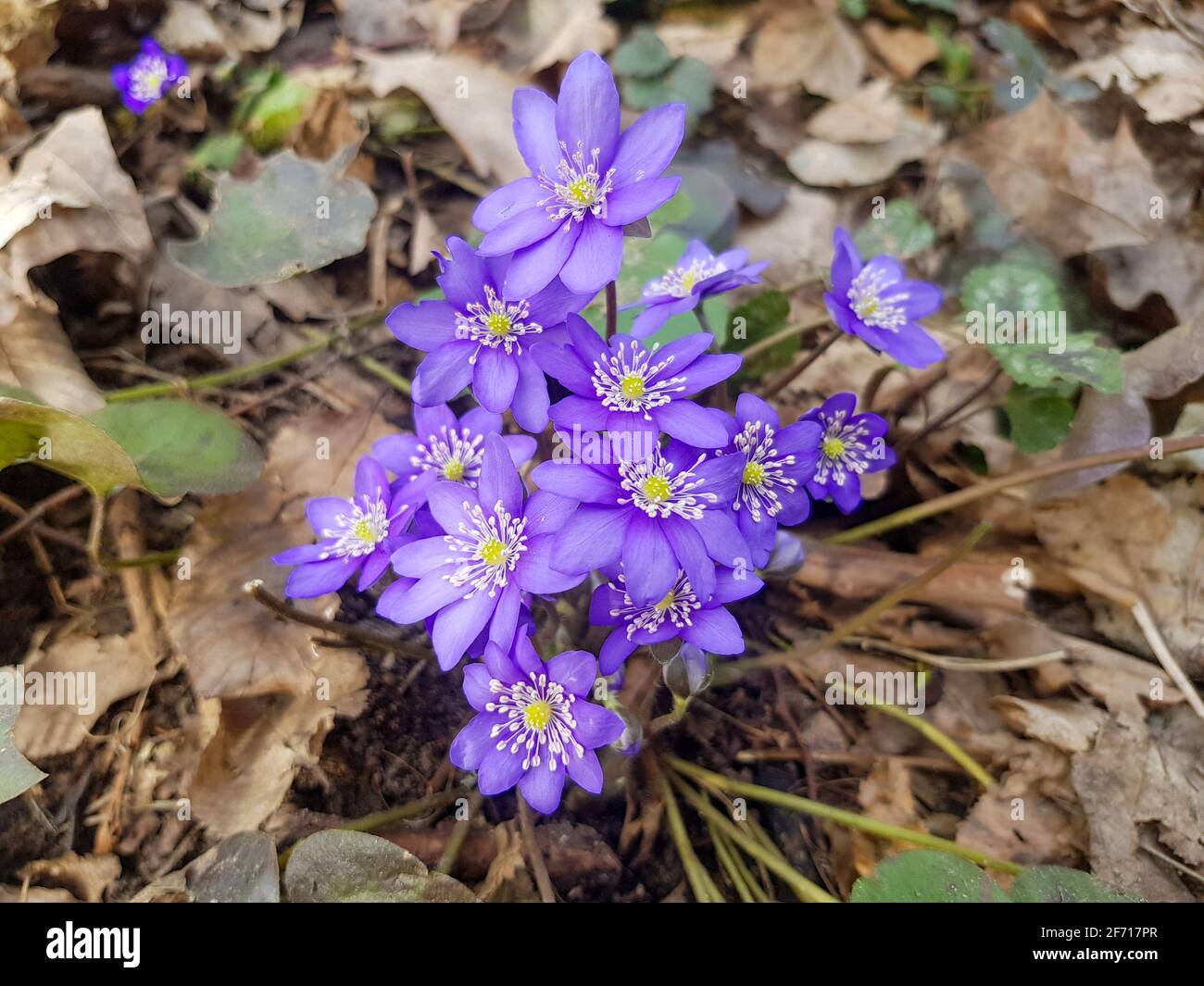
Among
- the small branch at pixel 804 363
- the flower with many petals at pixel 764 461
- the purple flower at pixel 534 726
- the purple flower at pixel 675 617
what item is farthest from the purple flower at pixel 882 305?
the purple flower at pixel 534 726

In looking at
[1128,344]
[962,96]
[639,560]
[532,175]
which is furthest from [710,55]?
[639,560]

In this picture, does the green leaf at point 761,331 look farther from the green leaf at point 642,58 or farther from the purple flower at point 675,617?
the green leaf at point 642,58

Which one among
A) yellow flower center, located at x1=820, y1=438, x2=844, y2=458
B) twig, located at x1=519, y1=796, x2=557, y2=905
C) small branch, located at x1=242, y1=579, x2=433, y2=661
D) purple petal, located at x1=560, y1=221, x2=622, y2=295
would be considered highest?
purple petal, located at x1=560, y1=221, x2=622, y2=295

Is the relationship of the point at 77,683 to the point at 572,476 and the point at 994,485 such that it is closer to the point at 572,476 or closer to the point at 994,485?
the point at 572,476

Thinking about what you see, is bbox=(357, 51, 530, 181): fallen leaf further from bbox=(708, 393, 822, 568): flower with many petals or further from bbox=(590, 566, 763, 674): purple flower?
bbox=(590, 566, 763, 674): purple flower

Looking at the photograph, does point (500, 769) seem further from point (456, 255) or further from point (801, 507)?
point (456, 255)

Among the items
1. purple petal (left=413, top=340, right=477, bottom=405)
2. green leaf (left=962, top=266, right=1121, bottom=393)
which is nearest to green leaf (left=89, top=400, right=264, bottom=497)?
purple petal (left=413, top=340, right=477, bottom=405)

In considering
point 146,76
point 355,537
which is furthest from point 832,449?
point 146,76
